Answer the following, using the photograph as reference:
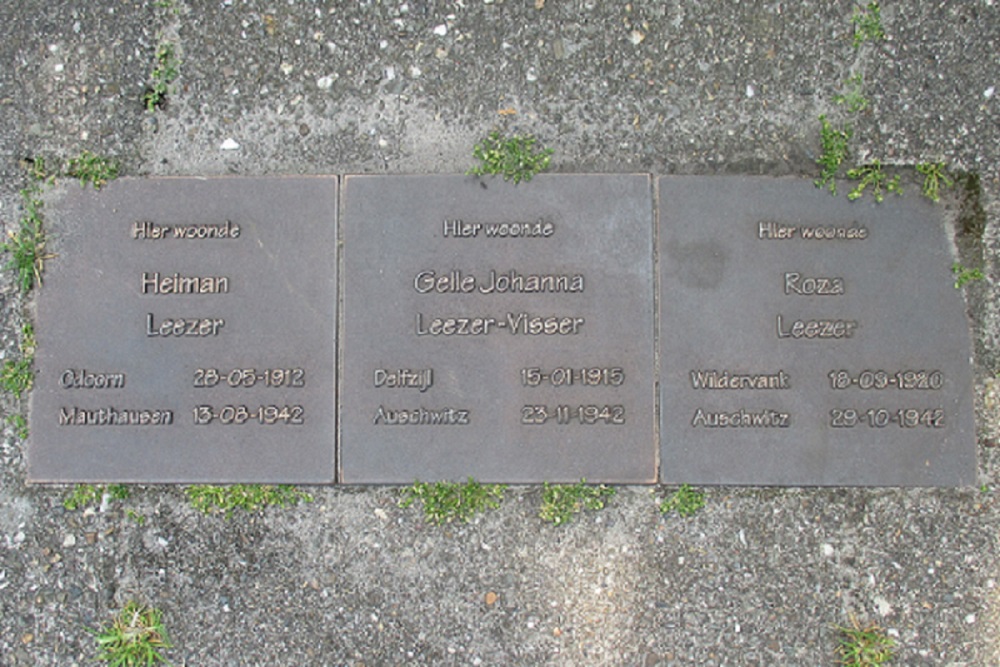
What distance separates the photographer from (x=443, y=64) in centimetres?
286

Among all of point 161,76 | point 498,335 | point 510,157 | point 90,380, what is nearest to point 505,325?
point 498,335

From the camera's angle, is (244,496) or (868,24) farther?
(868,24)

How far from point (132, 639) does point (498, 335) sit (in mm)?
1819

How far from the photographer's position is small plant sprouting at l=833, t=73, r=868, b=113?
285cm

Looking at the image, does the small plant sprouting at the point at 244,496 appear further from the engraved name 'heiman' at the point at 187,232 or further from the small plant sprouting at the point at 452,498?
the engraved name 'heiman' at the point at 187,232

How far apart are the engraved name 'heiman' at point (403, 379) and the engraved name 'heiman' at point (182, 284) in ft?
2.22

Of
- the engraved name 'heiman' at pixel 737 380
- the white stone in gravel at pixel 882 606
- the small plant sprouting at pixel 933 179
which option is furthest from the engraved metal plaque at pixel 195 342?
the small plant sprouting at pixel 933 179

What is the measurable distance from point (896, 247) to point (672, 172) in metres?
0.90

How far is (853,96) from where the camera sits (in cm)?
285

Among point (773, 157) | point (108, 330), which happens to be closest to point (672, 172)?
point (773, 157)

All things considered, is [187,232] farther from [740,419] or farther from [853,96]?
[853,96]

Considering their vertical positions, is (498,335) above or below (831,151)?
below

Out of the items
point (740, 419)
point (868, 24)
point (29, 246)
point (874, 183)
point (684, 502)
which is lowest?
point (684, 502)

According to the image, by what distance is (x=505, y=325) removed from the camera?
269cm
